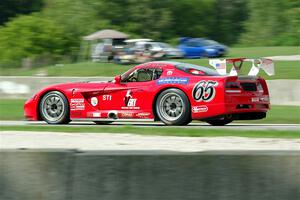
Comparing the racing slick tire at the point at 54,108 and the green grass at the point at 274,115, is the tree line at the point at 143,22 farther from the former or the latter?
the racing slick tire at the point at 54,108

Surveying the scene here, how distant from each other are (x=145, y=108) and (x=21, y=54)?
45136mm

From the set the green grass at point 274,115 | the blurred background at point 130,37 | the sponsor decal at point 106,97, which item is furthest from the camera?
the blurred background at point 130,37

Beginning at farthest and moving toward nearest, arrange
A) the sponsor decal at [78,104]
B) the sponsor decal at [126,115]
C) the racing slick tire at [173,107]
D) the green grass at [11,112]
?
the green grass at [11,112] < the sponsor decal at [78,104] < the sponsor decal at [126,115] < the racing slick tire at [173,107]

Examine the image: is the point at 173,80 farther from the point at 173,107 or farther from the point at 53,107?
the point at 53,107

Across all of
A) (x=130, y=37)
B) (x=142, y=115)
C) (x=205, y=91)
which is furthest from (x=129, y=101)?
(x=130, y=37)

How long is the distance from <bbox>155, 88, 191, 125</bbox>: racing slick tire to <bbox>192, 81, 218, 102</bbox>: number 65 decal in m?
0.21

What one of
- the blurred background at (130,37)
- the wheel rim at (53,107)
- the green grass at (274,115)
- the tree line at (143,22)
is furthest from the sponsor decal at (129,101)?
the tree line at (143,22)

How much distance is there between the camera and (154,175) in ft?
18.7

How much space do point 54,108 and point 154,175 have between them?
925 centimetres

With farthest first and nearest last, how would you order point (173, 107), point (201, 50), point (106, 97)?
point (201, 50) < point (106, 97) < point (173, 107)

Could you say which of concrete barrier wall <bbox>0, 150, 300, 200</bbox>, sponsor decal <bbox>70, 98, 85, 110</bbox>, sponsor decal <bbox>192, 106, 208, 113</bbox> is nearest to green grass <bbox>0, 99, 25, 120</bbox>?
sponsor decal <bbox>70, 98, 85, 110</bbox>

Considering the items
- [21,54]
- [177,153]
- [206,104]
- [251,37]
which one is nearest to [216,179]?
[177,153]

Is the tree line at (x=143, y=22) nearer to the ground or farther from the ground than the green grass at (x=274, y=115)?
farther from the ground

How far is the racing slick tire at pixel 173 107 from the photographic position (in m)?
13.6
